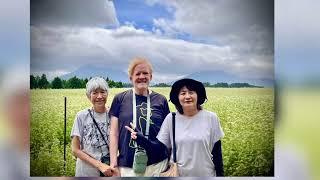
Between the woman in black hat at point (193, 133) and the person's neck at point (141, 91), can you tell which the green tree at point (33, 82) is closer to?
the person's neck at point (141, 91)

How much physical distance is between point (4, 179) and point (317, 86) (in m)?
2.46

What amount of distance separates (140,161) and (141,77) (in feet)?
2.08

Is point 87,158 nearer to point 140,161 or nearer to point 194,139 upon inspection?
point 140,161

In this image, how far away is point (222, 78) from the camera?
484 cm

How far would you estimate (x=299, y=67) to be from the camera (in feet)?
15.7

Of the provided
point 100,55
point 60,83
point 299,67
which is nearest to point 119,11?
point 100,55

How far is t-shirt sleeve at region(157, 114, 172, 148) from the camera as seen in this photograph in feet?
15.9

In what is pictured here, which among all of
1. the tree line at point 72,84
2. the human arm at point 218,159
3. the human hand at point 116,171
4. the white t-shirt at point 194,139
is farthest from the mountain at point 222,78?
the human hand at point 116,171

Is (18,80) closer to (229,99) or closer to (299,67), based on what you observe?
(229,99)

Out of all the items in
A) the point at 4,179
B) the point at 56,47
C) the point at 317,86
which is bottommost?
the point at 4,179

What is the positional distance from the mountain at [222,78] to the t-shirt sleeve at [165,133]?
1.21 ft

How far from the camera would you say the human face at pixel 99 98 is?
486 cm

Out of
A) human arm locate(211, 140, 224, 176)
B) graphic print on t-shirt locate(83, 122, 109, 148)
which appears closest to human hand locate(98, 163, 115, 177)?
graphic print on t-shirt locate(83, 122, 109, 148)

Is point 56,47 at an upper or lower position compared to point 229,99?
upper
